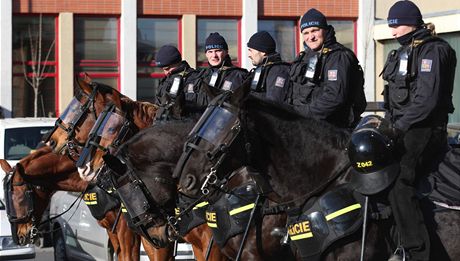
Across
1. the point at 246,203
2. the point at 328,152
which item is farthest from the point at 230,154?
the point at 246,203

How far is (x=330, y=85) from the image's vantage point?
6.97 metres

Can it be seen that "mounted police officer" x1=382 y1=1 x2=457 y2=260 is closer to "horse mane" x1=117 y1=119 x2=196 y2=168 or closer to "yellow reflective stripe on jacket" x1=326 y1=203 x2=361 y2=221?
"yellow reflective stripe on jacket" x1=326 y1=203 x2=361 y2=221

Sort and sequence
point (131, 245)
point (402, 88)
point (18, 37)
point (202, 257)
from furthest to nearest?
point (18, 37)
point (131, 245)
point (202, 257)
point (402, 88)

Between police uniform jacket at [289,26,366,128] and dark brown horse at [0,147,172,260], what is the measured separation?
8.88 ft

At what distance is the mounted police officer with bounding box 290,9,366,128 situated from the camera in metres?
6.96

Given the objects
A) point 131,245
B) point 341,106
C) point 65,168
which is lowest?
point 131,245

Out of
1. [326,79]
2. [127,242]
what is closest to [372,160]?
[326,79]

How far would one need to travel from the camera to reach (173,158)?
7.10 metres

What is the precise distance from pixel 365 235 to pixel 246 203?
1.38 meters

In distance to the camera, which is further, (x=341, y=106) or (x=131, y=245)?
(x=131, y=245)

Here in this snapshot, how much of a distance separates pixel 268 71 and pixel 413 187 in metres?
2.96

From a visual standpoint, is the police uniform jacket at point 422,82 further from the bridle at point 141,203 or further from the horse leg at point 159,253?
the horse leg at point 159,253

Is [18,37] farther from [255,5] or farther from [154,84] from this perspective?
[255,5]

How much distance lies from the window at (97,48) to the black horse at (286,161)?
19.7 metres
